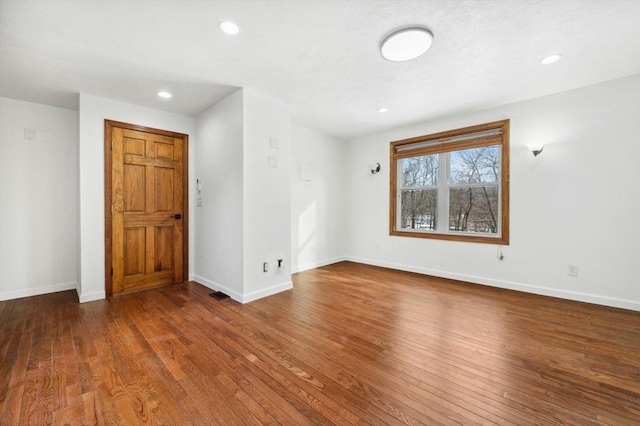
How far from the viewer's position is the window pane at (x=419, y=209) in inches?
176

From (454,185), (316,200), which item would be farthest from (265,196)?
(454,185)

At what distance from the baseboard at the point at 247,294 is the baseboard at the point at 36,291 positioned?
171 centimetres

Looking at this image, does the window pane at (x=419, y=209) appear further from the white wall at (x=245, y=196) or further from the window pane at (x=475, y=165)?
the white wall at (x=245, y=196)

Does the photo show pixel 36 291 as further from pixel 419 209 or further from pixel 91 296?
pixel 419 209

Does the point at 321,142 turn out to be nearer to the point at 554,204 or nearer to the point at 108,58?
the point at 108,58

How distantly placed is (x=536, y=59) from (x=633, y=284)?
2.66 m

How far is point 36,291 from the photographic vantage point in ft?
11.2

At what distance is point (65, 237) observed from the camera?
3637mm

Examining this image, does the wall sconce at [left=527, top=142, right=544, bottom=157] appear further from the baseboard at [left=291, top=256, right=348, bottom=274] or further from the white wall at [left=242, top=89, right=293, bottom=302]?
the baseboard at [left=291, top=256, right=348, bottom=274]

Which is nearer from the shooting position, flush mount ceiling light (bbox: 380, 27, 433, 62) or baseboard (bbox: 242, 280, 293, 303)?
flush mount ceiling light (bbox: 380, 27, 433, 62)

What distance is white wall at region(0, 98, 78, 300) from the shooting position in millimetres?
3252

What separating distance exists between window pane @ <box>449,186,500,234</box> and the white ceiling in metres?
1.30

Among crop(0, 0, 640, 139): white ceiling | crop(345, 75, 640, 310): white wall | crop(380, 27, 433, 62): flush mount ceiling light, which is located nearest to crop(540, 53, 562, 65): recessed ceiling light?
crop(0, 0, 640, 139): white ceiling

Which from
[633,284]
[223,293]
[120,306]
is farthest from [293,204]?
[633,284]
